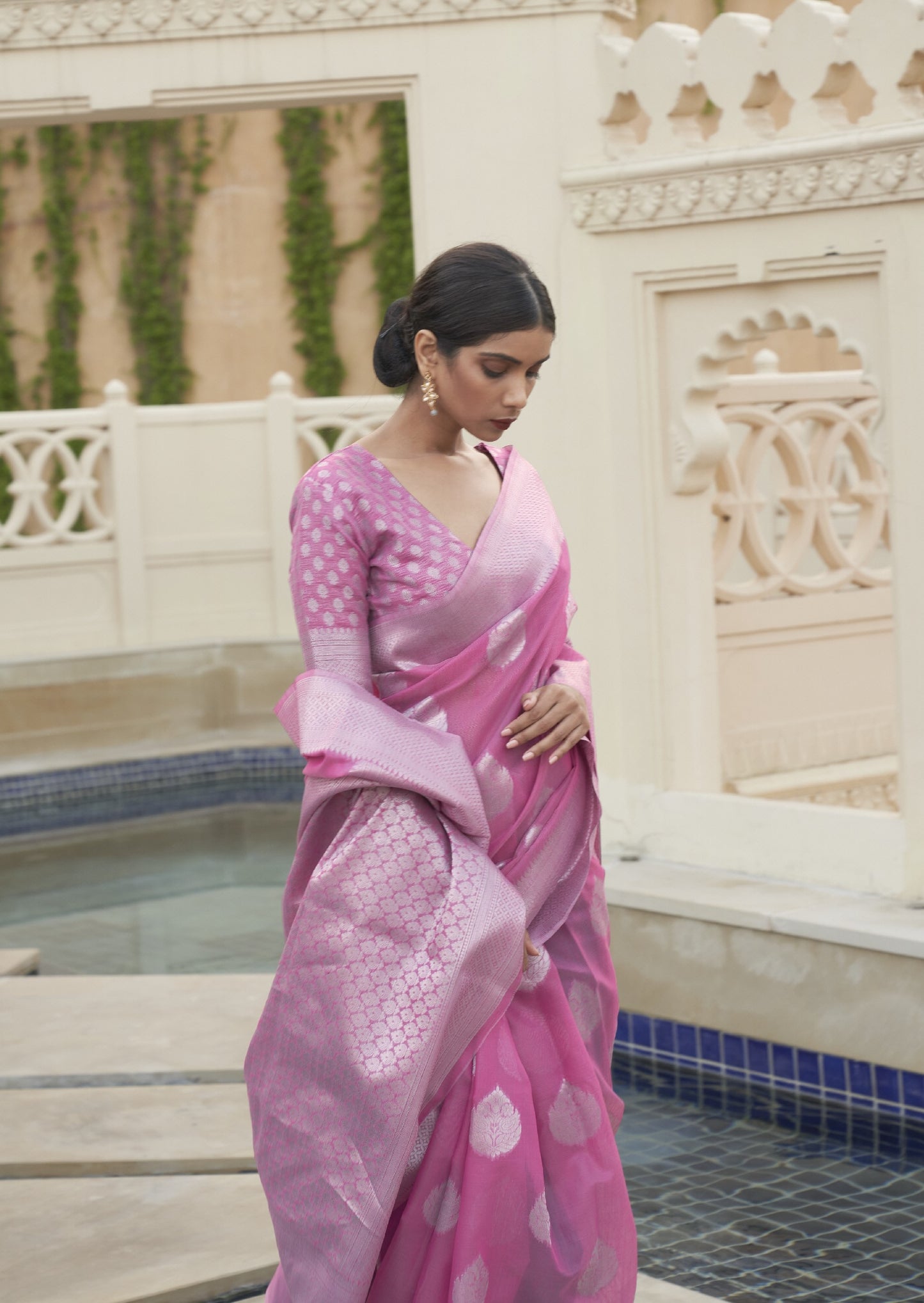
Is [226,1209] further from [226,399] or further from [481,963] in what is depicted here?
[226,399]

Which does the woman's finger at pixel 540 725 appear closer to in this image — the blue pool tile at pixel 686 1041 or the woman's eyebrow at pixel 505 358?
the woman's eyebrow at pixel 505 358

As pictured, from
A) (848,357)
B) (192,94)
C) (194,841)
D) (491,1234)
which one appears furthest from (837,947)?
(848,357)

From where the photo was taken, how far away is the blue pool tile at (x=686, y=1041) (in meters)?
3.54

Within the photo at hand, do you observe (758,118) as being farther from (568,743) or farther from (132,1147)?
(132,1147)

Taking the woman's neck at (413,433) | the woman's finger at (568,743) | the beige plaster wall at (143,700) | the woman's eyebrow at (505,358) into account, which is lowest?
the beige plaster wall at (143,700)

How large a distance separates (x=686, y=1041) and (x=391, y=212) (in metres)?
8.04

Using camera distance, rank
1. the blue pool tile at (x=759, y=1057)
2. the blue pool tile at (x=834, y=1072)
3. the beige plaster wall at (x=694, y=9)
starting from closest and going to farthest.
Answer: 1. the blue pool tile at (x=834, y=1072)
2. the blue pool tile at (x=759, y=1057)
3. the beige plaster wall at (x=694, y=9)

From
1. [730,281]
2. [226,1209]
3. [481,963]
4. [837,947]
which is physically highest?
[730,281]

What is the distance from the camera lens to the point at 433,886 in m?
1.91

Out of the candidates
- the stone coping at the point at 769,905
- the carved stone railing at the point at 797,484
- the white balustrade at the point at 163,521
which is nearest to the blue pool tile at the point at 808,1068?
the stone coping at the point at 769,905

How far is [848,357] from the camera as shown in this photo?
10055 mm

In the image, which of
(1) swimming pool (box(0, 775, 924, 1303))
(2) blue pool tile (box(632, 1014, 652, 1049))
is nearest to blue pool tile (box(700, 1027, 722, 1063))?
(1) swimming pool (box(0, 775, 924, 1303))

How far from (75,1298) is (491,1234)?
80 cm

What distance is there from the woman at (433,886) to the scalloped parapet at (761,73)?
1625mm
